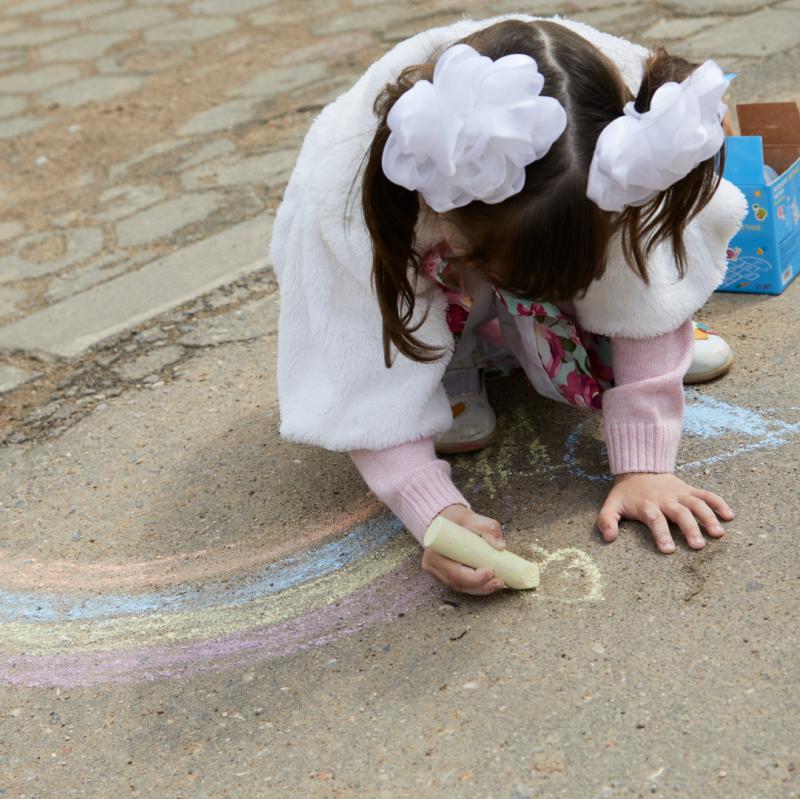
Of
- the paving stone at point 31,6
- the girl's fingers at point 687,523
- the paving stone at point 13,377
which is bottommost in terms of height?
the paving stone at point 13,377

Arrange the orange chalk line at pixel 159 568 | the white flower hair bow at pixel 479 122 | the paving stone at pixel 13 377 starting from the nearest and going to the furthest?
1. the white flower hair bow at pixel 479 122
2. the orange chalk line at pixel 159 568
3. the paving stone at pixel 13 377

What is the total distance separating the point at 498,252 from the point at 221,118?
2.30m

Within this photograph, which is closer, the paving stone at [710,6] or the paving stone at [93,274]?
the paving stone at [93,274]

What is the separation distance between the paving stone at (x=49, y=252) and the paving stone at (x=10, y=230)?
48 millimetres

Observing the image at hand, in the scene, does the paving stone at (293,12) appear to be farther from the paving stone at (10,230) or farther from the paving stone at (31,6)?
the paving stone at (10,230)

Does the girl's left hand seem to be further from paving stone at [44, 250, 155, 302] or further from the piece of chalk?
paving stone at [44, 250, 155, 302]

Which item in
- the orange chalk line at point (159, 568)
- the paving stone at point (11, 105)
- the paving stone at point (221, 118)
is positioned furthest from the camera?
the paving stone at point (11, 105)

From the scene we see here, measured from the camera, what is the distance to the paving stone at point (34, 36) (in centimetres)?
434

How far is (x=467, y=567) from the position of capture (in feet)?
5.26

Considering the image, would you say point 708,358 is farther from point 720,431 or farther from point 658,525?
point 658,525

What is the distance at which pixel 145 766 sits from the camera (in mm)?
1479

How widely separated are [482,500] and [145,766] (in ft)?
2.14

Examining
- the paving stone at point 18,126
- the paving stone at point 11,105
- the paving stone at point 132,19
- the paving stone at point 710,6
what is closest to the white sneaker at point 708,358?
the paving stone at point 710,6

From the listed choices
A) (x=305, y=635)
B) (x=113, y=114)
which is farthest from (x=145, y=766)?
(x=113, y=114)
